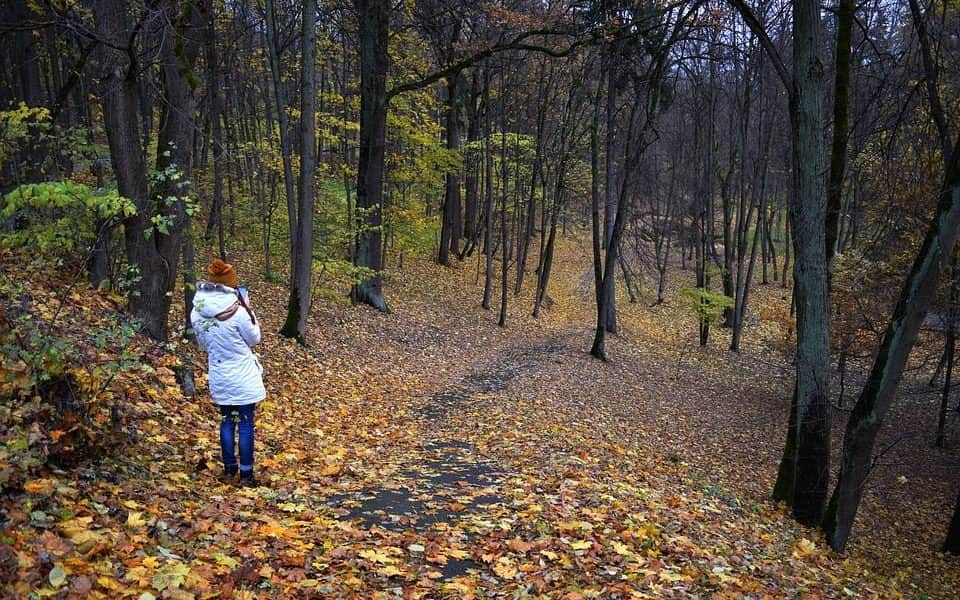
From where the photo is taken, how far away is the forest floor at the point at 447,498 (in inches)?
138

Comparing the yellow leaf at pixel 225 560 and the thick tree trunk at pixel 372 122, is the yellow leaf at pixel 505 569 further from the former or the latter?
the thick tree trunk at pixel 372 122

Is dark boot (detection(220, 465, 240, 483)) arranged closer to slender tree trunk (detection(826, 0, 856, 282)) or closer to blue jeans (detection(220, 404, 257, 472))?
blue jeans (detection(220, 404, 257, 472))

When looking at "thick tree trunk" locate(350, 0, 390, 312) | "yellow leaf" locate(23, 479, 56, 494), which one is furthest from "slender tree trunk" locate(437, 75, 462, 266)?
"yellow leaf" locate(23, 479, 56, 494)

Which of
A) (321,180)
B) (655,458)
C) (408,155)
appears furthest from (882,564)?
(408,155)

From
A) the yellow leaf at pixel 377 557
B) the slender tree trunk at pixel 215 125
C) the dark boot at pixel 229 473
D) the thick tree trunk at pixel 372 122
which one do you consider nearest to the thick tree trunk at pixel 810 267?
the yellow leaf at pixel 377 557

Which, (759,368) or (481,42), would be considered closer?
(481,42)

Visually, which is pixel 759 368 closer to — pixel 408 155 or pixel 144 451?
pixel 408 155

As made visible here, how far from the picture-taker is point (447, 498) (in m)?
5.66

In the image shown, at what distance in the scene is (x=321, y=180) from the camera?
18297mm

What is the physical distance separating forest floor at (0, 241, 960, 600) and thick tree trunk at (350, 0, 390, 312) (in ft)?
7.04

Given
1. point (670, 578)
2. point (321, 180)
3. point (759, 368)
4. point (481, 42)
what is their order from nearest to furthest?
point (670, 578) < point (481, 42) < point (321, 180) < point (759, 368)

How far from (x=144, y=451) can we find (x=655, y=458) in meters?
7.43

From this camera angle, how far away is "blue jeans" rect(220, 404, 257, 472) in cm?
517

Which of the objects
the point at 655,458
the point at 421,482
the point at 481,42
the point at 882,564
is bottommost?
the point at 882,564
